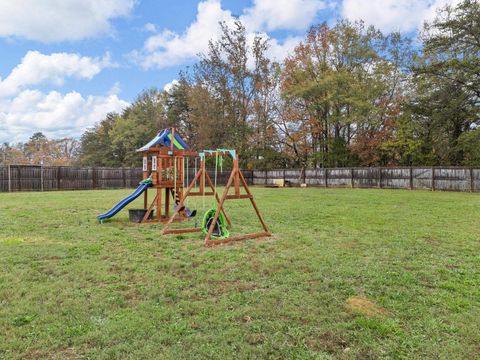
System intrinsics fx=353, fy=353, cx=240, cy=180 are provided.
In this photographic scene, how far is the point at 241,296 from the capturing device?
320cm

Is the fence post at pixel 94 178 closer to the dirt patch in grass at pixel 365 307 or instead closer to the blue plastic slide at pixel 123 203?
the blue plastic slide at pixel 123 203

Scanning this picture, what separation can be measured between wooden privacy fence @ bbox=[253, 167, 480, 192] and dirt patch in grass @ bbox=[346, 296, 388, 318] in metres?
16.9

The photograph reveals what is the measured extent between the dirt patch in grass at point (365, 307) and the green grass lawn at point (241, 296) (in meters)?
0.01

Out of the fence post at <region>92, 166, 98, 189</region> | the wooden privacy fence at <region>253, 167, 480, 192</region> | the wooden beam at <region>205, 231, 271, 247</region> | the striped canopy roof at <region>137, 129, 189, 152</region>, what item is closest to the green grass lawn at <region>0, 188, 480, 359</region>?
the wooden beam at <region>205, 231, 271, 247</region>

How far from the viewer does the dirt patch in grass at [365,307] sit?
2.84 metres

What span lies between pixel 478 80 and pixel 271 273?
19621 mm

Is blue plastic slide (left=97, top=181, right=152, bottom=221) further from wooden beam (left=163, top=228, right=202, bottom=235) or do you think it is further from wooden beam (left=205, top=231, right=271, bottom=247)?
wooden beam (left=205, top=231, right=271, bottom=247)

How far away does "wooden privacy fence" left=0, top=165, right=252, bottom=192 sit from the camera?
64.1 ft

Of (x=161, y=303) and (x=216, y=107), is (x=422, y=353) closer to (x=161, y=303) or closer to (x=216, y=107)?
(x=161, y=303)

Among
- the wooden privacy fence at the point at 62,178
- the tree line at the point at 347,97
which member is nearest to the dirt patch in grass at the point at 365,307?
the tree line at the point at 347,97

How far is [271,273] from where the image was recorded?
12.7 feet

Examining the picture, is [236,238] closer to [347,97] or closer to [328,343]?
[328,343]

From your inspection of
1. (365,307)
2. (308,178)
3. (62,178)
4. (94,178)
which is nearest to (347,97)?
(308,178)

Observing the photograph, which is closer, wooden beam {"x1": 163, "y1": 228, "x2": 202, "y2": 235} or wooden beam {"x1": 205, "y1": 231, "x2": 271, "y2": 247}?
wooden beam {"x1": 205, "y1": 231, "x2": 271, "y2": 247}
